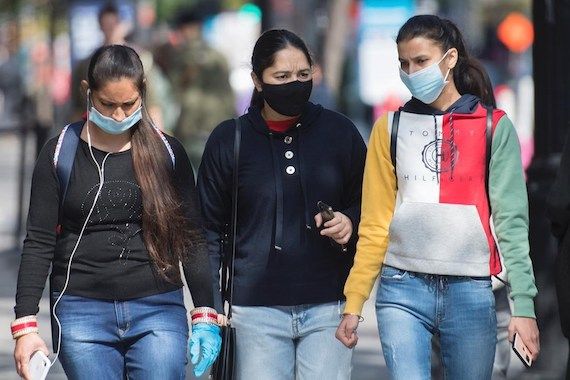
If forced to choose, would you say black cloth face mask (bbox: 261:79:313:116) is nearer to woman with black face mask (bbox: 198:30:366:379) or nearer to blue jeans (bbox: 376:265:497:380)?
woman with black face mask (bbox: 198:30:366:379)

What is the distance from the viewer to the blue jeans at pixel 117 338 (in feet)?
16.0

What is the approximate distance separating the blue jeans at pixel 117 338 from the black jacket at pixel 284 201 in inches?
14.0

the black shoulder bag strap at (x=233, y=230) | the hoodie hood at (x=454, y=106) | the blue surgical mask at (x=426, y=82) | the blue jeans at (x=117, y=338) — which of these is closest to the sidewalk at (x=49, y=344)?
the black shoulder bag strap at (x=233, y=230)

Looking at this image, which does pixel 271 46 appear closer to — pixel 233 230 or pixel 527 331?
pixel 233 230

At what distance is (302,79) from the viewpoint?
5.16m

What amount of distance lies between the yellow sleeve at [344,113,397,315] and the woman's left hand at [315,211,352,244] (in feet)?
0.14

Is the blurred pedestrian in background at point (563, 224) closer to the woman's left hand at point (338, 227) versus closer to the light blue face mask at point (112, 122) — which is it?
the woman's left hand at point (338, 227)

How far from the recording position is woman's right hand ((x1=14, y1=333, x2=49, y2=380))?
15.9 feet

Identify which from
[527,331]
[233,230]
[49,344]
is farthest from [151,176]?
[49,344]

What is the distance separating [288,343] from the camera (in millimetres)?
5145

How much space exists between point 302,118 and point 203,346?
0.87 meters

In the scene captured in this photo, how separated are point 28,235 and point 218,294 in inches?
27.5

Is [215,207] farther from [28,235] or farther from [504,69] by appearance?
[504,69]

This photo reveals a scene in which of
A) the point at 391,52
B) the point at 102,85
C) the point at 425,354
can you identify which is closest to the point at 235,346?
the point at 425,354
